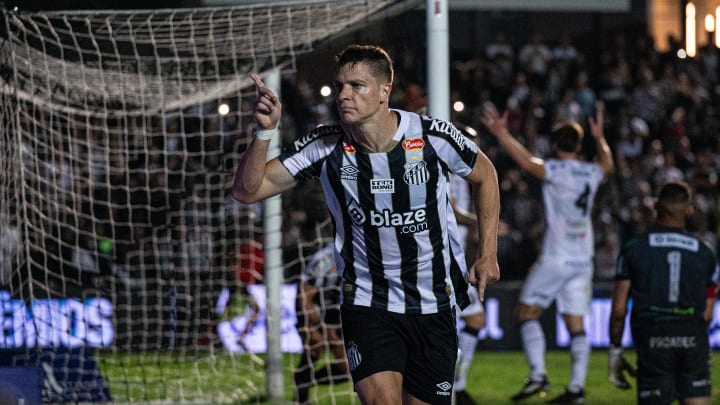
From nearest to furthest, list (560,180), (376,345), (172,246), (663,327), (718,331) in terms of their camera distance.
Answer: (376,345) < (663,327) < (560,180) < (172,246) < (718,331)

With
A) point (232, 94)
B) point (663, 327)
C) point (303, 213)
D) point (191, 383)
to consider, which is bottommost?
point (191, 383)

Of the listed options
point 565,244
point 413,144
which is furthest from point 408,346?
point 565,244

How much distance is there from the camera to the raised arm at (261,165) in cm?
447

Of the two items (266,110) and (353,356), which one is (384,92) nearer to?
(266,110)

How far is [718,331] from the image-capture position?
39.6 feet

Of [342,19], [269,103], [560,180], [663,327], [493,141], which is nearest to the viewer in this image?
[269,103]

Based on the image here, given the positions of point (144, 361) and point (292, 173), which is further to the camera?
point (144, 361)

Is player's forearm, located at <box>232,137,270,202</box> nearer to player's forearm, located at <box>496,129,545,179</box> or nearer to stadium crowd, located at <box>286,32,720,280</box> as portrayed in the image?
player's forearm, located at <box>496,129,545,179</box>

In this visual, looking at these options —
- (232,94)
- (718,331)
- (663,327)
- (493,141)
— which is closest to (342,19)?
(232,94)

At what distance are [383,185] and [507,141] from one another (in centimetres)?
333

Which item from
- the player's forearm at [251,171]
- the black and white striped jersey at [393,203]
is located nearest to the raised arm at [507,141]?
the black and white striped jersey at [393,203]

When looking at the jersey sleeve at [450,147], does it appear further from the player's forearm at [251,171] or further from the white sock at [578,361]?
the white sock at [578,361]

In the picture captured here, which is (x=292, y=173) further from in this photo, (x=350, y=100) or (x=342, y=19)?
(x=342, y=19)

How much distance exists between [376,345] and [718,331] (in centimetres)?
828
